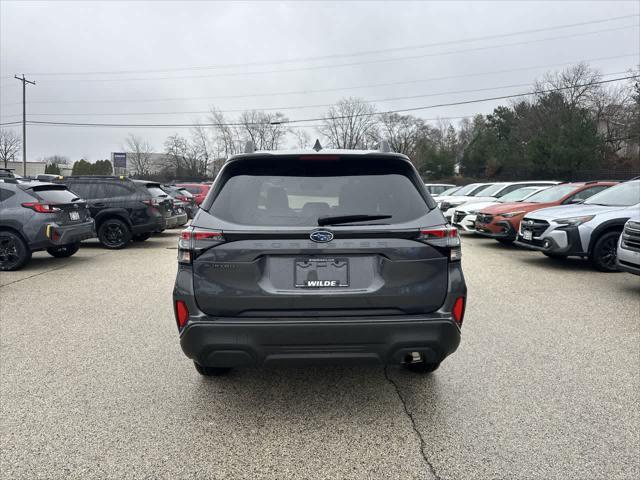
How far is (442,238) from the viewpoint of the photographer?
2.94 m

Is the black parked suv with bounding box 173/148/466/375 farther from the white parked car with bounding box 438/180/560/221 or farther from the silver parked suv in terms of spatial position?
the white parked car with bounding box 438/180/560/221

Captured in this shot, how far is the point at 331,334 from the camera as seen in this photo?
9.28ft

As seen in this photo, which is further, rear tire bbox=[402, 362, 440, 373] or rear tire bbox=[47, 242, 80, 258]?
rear tire bbox=[47, 242, 80, 258]

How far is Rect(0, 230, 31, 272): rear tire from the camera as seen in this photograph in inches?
339

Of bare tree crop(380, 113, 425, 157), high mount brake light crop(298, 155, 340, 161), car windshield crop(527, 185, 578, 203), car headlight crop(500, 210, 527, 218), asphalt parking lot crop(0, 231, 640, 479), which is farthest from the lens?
bare tree crop(380, 113, 425, 157)

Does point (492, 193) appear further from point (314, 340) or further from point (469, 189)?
point (314, 340)

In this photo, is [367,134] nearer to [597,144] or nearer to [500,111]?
[500,111]

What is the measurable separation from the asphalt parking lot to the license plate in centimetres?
99

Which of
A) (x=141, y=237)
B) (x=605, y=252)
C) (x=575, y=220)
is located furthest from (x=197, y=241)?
(x=141, y=237)

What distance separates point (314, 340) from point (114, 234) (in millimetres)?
10570

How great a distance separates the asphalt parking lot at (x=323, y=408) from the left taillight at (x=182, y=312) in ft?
2.32

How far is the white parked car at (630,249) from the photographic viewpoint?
20.9ft

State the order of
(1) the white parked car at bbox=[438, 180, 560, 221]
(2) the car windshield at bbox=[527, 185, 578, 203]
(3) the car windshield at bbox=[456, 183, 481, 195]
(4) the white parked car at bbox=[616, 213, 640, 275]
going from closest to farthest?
(4) the white parked car at bbox=[616, 213, 640, 275] < (2) the car windshield at bbox=[527, 185, 578, 203] < (1) the white parked car at bbox=[438, 180, 560, 221] < (3) the car windshield at bbox=[456, 183, 481, 195]

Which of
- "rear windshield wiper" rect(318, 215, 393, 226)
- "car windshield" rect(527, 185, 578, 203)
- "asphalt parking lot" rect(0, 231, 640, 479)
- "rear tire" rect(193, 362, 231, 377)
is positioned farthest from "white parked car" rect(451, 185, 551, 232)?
"rear windshield wiper" rect(318, 215, 393, 226)
